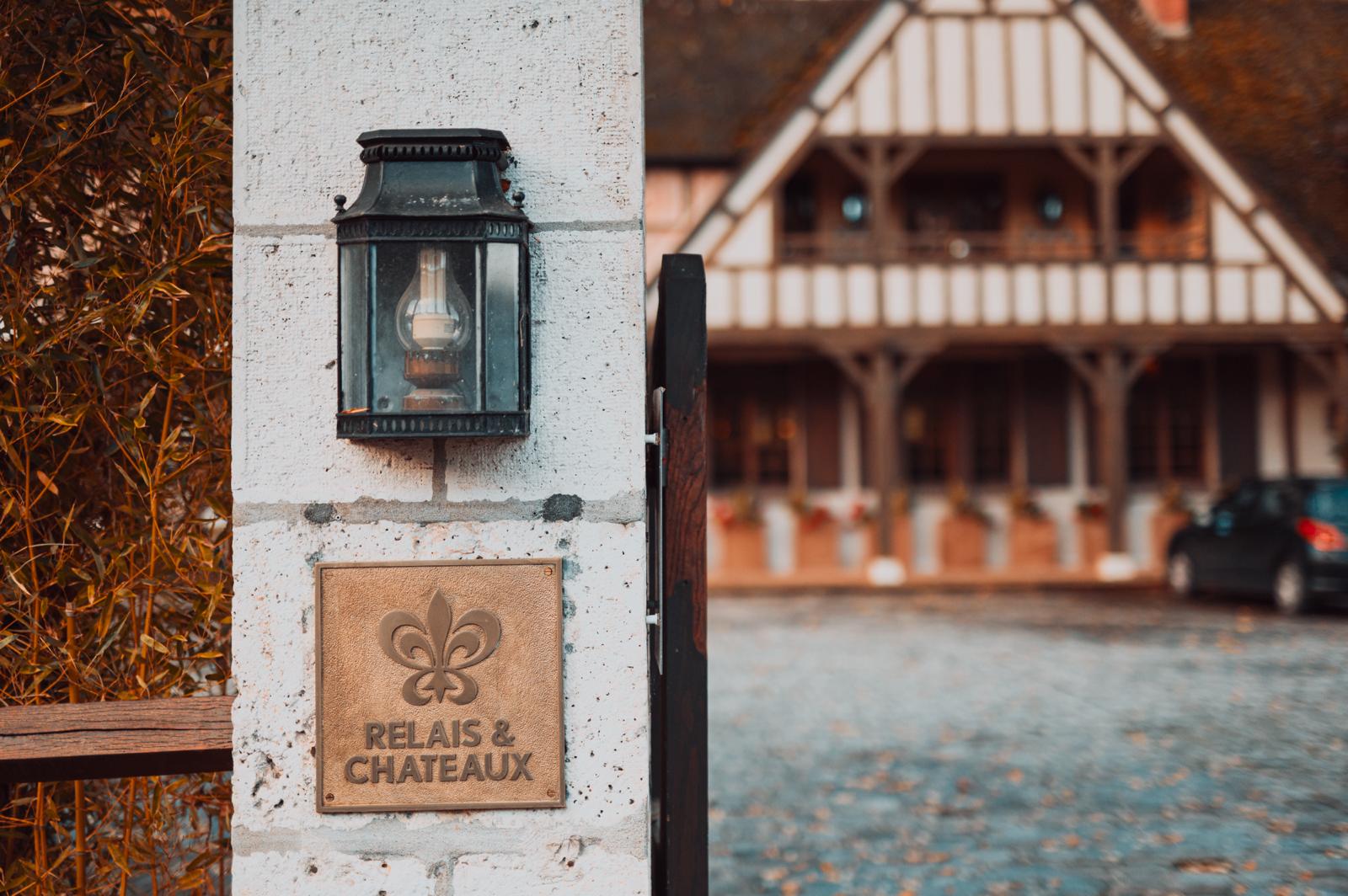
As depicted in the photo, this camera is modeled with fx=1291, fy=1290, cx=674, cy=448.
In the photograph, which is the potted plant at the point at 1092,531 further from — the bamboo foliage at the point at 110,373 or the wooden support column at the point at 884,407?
the bamboo foliage at the point at 110,373

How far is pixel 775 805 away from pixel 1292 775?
8.33 ft

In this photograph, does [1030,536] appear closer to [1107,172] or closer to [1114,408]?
[1114,408]

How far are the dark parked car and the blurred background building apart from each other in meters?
2.11

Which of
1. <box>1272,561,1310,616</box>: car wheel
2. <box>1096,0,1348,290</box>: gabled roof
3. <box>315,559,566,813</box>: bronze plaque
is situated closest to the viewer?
<box>315,559,566,813</box>: bronze plaque

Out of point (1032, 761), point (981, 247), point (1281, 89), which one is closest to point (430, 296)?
point (1032, 761)

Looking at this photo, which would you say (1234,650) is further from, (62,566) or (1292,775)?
(62,566)

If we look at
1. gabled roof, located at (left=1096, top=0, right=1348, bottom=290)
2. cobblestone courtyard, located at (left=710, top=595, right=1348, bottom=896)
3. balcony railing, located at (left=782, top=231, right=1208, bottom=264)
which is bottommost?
cobblestone courtyard, located at (left=710, top=595, right=1348, bottom=896)

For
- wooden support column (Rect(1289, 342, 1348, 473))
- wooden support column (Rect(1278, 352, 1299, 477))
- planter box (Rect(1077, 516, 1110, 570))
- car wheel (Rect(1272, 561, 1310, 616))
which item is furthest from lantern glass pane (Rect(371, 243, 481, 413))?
wooden support column (Rect(1278, 352, 1299, 477))

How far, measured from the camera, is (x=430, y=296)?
2143mm

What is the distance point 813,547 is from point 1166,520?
15.5ft

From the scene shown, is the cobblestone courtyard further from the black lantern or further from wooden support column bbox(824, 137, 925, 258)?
wooden support column bbox(824, 137, 925, 258)

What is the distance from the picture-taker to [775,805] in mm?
5738

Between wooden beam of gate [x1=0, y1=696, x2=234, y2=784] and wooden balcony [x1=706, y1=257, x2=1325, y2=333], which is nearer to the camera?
wooden beam of gate [x1=0, y1=696, x2=234, y2=784]

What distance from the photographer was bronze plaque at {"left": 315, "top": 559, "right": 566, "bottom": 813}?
224 cm
